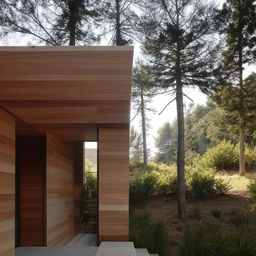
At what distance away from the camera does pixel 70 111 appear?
4.34 meters

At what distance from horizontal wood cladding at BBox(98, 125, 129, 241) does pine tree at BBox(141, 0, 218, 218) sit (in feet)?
20.0

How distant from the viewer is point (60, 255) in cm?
487

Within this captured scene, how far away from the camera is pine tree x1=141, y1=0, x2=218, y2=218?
1165 cm

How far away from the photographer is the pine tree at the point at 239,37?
13438 mm

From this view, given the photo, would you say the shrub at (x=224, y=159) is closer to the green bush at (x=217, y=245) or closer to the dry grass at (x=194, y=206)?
the dry grass at (x=194, y=206)

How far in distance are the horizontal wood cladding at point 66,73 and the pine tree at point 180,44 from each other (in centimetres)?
819

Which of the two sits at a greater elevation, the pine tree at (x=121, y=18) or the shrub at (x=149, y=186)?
the pine tree at (x=121, y=18)

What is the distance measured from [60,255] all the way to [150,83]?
25.8 ft

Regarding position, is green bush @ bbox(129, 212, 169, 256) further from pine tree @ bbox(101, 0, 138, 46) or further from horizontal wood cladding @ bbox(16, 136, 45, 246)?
pine tree @ bbox(101, 0, 138, 46)

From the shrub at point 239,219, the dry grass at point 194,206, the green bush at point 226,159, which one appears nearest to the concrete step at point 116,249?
the dry grass at point 194,206

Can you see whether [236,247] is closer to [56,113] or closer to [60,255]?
[60,255]

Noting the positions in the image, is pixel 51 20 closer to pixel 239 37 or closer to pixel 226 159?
pixel 239 37

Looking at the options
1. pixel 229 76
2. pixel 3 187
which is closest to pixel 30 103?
pixel 3 187

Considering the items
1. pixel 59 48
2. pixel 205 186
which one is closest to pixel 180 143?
pixel 205 186
